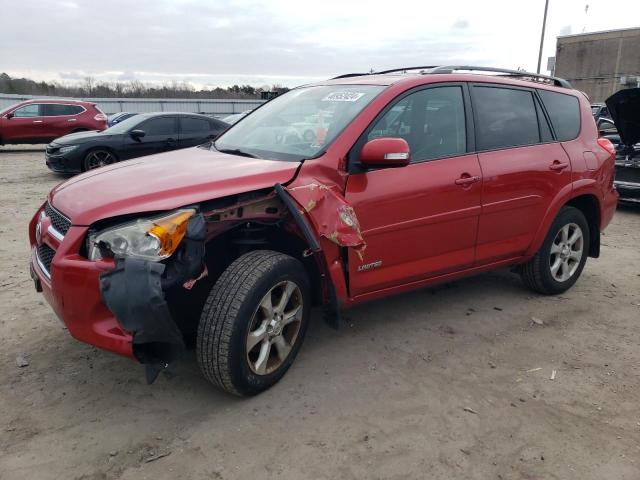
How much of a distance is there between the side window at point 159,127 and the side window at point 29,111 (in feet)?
22.9

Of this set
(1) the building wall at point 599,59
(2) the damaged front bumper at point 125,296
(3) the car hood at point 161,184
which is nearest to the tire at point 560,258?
(3) the car hood at point 161,184

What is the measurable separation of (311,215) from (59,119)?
15.2m

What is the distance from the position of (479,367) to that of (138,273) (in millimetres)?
2144

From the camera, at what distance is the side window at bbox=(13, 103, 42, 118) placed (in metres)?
15.3

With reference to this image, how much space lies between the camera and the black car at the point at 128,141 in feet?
33.0

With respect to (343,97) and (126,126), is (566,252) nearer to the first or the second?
(343,97)

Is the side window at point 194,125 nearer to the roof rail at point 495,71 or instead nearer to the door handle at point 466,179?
the roof rail at point 495,71

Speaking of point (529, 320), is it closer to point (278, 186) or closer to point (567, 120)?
point (567, 120)

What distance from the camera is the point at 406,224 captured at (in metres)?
3.33

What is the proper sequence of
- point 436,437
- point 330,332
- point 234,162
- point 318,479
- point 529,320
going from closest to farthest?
point 318,479
point 436,437
point 234,162
point 330,332
point 529,320

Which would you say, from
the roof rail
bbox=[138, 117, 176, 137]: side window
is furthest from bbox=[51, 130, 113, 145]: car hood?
the roof rail

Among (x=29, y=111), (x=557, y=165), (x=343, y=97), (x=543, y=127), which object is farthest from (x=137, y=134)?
(x=29, y=111)

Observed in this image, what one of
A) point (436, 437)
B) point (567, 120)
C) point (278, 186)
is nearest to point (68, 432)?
point (278, 186)

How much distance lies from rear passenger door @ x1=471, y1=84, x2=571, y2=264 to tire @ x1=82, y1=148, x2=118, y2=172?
8.20 m
